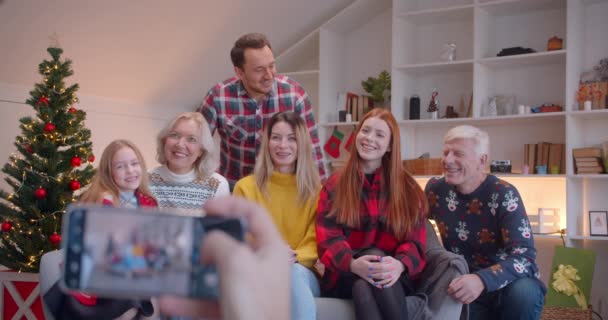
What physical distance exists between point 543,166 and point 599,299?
952 millimetres

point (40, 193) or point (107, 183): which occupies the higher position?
point (107, 183)

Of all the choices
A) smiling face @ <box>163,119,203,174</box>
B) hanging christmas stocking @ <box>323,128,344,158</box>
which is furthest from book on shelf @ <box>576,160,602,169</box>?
smiling face @ <box>163,119,203,174</box>

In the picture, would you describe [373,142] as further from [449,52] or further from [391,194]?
[449,52]

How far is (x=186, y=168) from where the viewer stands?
249cm

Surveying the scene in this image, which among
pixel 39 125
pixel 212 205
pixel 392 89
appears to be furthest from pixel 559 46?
pixel 212 205

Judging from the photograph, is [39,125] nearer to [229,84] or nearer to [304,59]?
[229,84]

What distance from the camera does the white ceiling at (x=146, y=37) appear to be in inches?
150

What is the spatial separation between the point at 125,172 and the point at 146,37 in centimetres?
232

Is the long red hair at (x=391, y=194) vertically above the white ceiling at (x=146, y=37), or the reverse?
the white ceiling at (x=146, y=37)

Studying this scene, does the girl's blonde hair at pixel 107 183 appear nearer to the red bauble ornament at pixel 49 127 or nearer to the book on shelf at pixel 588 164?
the red bauble ornament at pixel 49 127

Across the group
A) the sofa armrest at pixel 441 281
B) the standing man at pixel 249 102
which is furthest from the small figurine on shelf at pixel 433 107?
the sofa armrest at pixel 441 281

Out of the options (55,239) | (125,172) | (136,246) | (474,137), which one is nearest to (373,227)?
(474,137)

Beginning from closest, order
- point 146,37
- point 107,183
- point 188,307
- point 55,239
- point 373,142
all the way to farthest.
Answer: point 188,307 → point 107,183 → point 373,142 → point 55,239 → point 146,37

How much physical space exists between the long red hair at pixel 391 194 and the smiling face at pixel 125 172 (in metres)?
0.70
